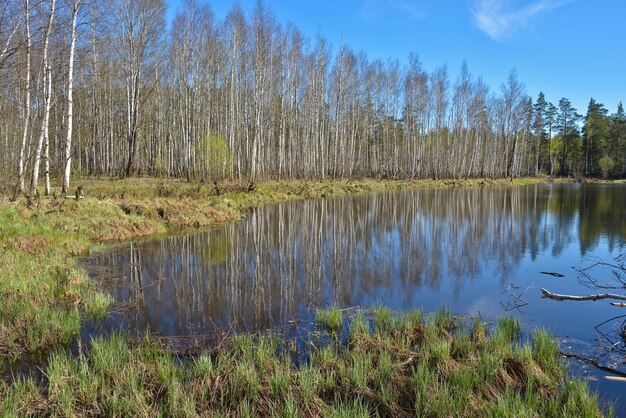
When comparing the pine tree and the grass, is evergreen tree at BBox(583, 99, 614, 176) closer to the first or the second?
the pine tree

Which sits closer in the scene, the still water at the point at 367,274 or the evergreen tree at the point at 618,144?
the still water at the point at 367,274

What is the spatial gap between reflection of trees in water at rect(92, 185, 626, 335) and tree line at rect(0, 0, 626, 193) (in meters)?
5.48

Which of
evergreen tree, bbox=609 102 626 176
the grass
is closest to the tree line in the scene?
evergreen tree, bbox=609 102 626 176

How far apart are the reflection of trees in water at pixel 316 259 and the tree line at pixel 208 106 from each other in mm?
5483

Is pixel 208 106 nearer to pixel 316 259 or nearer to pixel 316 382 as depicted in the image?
pixel 316 259

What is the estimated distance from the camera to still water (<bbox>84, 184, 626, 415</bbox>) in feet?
20.5

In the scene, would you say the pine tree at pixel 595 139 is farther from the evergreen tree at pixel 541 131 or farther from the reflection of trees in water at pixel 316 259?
the reflection of trees in water at pixel 316 259

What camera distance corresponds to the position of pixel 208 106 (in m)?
33.5

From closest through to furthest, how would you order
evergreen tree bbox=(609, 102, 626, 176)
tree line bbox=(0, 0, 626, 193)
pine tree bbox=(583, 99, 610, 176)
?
tree line bbox=(0, 0, 626, 193), evergreen tree bbox=(609, 102, 626, 176), pine tree bbox=(583, 99, 610, 176)

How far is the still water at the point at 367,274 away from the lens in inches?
246

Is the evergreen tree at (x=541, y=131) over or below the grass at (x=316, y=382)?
over

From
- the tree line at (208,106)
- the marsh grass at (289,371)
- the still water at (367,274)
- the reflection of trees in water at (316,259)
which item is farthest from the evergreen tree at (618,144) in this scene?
the marsh grass at (289,371)

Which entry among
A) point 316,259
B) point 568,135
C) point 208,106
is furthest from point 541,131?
point 316,259

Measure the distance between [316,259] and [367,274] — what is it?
6.14ft
